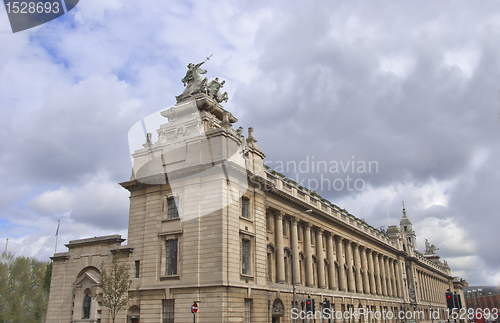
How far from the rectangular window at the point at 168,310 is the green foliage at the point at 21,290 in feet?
132

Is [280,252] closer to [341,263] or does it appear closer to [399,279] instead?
[341,263]

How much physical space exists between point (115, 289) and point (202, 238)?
789 cm

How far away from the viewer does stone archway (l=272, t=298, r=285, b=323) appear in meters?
38.9

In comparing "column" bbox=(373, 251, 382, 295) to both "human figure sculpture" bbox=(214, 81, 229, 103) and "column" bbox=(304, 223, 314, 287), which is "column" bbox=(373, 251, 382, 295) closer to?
"column" bbox=(304, 223, 314, 287)

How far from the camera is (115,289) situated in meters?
32.8

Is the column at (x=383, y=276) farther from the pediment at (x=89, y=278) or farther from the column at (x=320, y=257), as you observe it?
the pediment at (x=89, y=278)

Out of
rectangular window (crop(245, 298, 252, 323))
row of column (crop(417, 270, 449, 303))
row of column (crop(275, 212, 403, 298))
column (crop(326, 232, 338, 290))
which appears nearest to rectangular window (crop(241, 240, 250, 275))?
rectangular window (crop(245, 298, 252, 323))

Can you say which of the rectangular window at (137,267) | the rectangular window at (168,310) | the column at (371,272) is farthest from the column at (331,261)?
the rectangular window at (137,267)

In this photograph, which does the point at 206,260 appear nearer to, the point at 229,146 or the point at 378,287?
the point at 229,146

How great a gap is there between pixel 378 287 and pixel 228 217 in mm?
49063

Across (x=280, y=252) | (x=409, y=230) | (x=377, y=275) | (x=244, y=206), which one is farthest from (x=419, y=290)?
(x=244, y=206)

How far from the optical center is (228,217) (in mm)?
34250

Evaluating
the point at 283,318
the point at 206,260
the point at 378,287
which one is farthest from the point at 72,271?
the point at 378,287

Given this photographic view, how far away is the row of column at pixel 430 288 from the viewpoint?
105m
